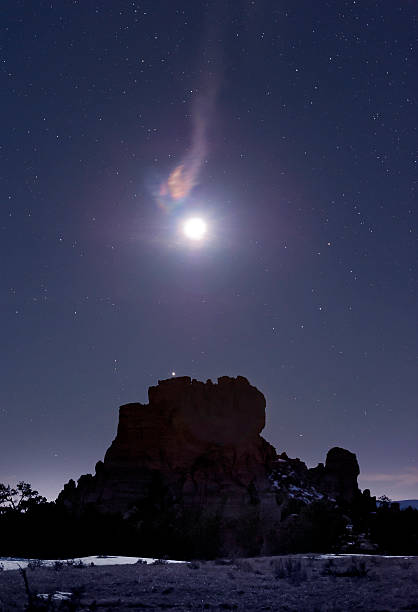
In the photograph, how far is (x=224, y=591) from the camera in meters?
11.2

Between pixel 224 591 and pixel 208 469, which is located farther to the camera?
pixel 208 469

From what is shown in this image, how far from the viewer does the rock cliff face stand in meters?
79.9

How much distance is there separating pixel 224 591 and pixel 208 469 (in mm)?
81409

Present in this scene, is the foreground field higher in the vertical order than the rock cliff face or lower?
lower

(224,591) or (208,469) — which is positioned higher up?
(208,469)

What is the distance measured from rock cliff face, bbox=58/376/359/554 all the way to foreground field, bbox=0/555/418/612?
2398 inches

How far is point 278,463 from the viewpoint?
101m

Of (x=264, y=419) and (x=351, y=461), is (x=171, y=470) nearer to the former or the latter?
(x=264, y=419)

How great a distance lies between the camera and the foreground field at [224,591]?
9.07 meters

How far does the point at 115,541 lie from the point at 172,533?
12.4 metres

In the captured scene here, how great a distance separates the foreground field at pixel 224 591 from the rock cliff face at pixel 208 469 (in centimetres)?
6091

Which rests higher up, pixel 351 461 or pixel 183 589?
pixel 351 461

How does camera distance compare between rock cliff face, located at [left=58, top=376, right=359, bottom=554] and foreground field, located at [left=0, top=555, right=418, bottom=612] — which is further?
rock cliff face, located at [left=58, top=376, right=359, bottom=554]

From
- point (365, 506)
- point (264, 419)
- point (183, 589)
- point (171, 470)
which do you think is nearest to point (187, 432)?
point (171, 470)
